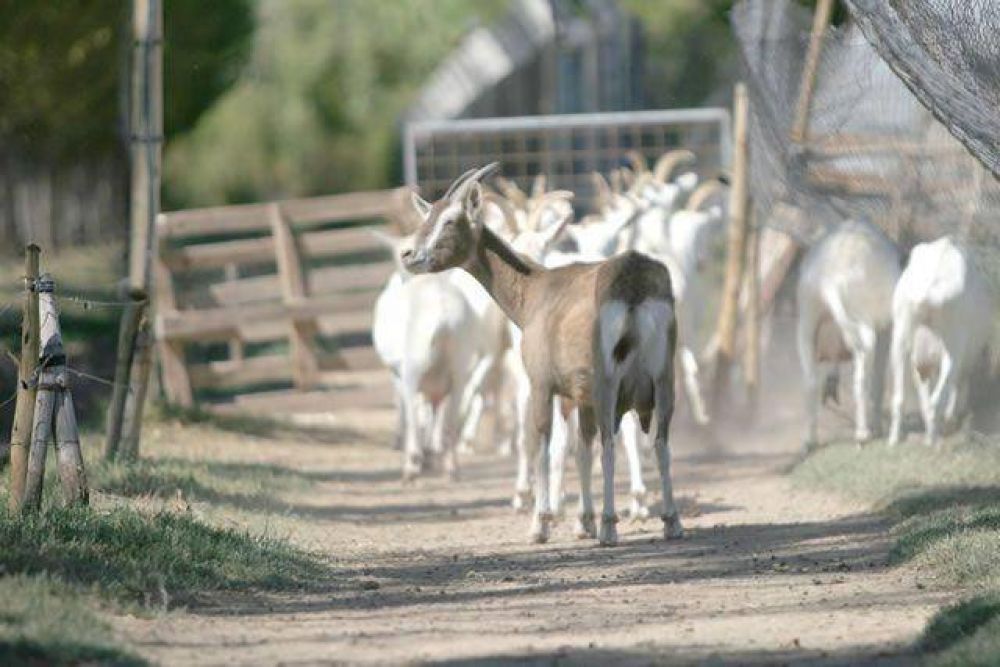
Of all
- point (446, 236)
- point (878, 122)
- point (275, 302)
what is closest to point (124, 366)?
point (446, 236)

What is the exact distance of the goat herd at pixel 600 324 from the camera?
1346 cm

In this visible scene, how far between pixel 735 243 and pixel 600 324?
8408 mm

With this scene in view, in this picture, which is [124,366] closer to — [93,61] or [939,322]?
[939,322]

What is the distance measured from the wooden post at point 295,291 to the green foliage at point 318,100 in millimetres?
21294

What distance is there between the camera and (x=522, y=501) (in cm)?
1583

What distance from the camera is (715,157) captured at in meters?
32.5

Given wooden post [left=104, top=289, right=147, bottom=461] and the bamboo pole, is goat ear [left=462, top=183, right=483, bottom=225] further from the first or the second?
the bamboo pole

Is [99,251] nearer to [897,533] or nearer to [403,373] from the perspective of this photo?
[403,373]

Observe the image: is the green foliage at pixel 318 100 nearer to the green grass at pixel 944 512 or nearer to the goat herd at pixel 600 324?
the goat herd at pixel 600 324

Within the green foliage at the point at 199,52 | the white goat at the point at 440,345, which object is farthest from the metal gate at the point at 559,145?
the green foliage at the point at 199,52

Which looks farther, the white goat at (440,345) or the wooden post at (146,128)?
the white goat at (440,345)

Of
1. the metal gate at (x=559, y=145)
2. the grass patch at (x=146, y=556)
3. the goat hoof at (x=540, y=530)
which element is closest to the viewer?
the grass patch at (x=146, y=556)

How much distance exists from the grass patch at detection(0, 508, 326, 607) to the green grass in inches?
131

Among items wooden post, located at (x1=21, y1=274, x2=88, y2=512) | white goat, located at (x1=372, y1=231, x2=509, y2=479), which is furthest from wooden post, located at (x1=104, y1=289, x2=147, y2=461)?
wooden post, located at (x1=21, y1=274, x2=88, y2=512)
